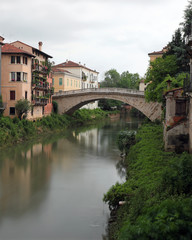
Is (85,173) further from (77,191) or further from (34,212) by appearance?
(34,212)

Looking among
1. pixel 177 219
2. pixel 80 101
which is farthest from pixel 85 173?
pixel 80 101

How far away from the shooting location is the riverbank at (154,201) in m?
6.82

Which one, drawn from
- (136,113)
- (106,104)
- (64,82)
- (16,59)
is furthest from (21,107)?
(136,113)

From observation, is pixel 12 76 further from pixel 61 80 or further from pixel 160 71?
pixel 61 80

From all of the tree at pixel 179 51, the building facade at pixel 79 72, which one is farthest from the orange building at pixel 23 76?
the building facade at pixel 79 72

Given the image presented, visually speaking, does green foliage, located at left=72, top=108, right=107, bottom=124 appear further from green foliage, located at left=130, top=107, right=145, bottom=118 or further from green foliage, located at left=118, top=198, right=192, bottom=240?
green foliage, located at left=118, top=198, right=192, bottom=240

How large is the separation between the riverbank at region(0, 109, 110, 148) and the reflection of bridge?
1974 mm

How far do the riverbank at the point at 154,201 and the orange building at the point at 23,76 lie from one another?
19467 millimetres

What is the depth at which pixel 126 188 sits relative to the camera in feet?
40.1

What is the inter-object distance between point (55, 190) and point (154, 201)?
8044 mm

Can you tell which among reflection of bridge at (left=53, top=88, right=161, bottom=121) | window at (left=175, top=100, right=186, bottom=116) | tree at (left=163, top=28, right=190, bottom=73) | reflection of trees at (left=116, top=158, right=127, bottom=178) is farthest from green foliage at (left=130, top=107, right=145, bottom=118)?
window at (left=175, top=100, right=186, bottom=116)

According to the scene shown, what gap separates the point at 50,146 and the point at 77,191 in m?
13.7

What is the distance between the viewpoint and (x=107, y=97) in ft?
139

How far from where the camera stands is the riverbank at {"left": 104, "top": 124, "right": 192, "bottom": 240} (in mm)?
6820
